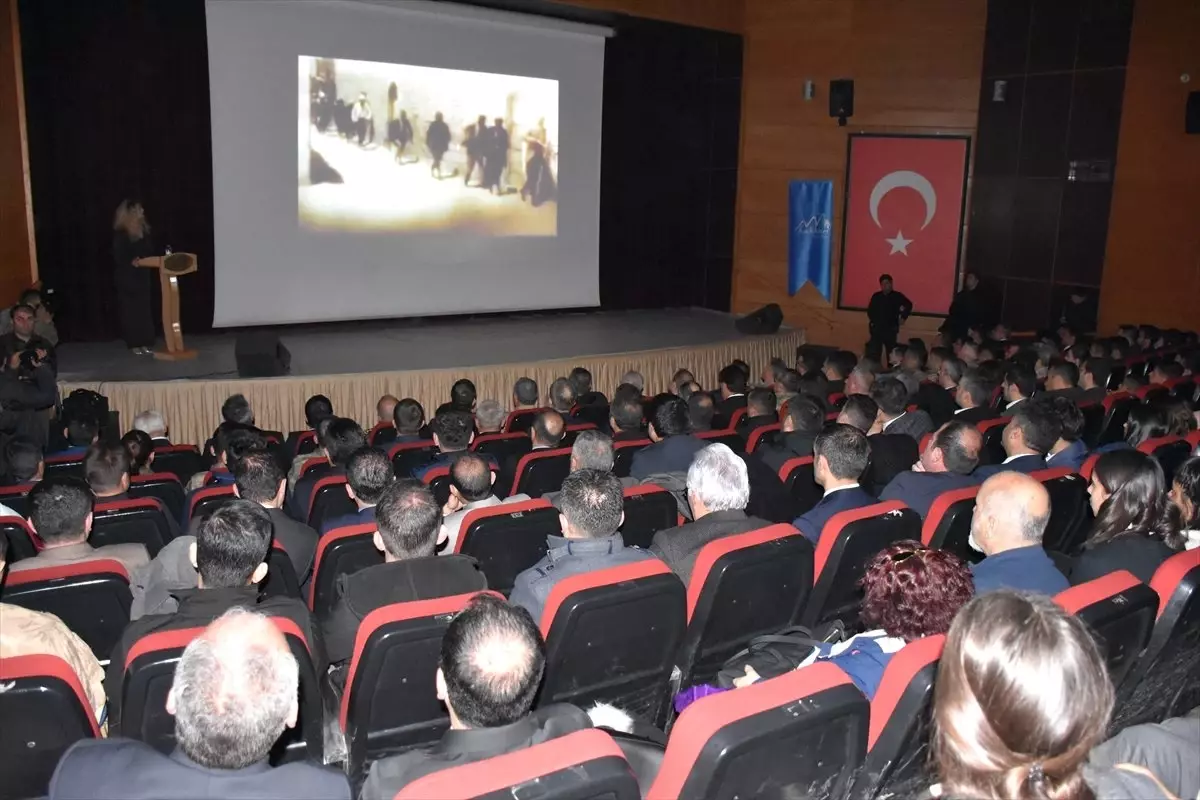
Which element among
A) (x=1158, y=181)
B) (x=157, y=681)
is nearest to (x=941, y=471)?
(x=157, y=681)

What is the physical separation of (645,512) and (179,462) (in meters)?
3.22

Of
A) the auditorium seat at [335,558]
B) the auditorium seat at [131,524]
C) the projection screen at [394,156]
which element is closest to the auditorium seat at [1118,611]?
the auditorium seat at [335,558]

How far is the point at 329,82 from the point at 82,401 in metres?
4.61

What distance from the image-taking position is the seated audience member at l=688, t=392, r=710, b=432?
561 centimetres

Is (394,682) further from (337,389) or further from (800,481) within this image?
(337,389)

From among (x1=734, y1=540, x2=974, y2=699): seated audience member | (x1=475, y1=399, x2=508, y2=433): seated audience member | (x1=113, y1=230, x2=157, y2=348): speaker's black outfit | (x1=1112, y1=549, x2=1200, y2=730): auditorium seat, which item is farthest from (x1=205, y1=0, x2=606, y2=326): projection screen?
(x1=1112, y1=549, x2=1200, y2=730): auditorium seat

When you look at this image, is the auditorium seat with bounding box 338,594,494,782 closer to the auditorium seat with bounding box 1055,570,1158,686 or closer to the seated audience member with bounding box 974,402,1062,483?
the auditorium seat with bounding box 1055,570,1158,686

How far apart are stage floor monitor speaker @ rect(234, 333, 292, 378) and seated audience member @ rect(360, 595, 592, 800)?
6.36 metres

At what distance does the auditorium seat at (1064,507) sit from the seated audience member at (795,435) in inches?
45.9

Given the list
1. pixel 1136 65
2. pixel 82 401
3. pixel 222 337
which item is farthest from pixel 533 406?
pixel 1136 65

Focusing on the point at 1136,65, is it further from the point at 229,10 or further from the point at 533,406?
the point at 229,10

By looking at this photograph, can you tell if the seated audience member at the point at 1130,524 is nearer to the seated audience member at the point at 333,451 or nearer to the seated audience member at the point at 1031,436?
the seated audience member at the point at 1031,436

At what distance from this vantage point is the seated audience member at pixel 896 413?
5312mm

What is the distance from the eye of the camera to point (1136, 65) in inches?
368
